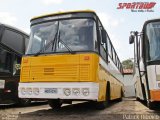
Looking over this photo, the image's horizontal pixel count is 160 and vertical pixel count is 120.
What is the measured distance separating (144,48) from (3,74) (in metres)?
5.41

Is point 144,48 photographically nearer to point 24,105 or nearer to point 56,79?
point 56,79

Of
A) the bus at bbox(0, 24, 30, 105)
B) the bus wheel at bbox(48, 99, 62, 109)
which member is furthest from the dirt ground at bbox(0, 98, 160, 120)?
the bus at bbox(0, 24, 30, 105)

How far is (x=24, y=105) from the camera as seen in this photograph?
1365 centimetres

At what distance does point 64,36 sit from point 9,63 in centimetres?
355

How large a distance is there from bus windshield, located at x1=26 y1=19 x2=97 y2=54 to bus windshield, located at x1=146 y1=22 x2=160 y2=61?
1.61 metres

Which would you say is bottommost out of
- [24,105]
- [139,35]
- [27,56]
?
[24,105]

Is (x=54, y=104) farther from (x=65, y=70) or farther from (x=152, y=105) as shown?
(x=152, y=105)

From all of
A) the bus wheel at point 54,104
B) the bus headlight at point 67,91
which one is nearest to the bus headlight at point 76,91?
the bus headlight at point 67,91

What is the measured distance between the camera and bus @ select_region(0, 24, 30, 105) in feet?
39.3

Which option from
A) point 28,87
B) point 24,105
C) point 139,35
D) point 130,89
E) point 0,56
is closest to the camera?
point 28,87

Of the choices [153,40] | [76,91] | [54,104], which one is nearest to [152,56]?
[153,40]

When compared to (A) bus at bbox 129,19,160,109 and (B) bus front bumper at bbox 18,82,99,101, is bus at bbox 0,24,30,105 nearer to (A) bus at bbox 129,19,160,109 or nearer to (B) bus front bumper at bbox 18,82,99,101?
(B) bus front bumper at bbox 18,82,99,101

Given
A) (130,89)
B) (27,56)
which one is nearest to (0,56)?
(27,56)

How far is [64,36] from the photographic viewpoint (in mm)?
9742
